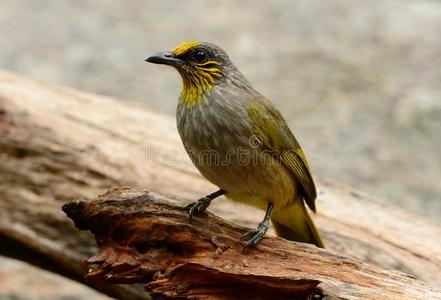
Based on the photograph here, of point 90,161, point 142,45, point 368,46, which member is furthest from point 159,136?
point 368,46

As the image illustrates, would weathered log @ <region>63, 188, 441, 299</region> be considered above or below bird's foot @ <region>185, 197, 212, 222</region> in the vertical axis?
below

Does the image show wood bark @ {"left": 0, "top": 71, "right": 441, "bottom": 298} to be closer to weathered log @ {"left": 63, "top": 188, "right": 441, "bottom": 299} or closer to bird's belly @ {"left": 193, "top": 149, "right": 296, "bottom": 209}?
bird's belly @ {"left": 193, "top": 149, "right": 296, "bottom": 209}

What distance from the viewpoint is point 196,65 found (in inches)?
201

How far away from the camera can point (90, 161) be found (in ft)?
19.7

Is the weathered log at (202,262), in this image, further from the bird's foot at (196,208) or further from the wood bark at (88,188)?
the wood bark at (88,188)

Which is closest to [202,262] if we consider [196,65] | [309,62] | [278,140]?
[278,140]

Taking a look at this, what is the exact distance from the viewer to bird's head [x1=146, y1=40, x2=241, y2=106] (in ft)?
16.7

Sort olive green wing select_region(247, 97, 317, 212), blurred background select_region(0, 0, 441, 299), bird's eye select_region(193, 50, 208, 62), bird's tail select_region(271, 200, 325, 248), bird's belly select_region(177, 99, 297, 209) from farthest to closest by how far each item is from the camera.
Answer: blurred background select_region(0, 0, 441, 299) < bird's tail select_region(271, 200, 325, 248) < bird's eye select_region(193, 50, 208, 62) < olive green wing select_region(247, 97, 317, 212) < bird's belly select_region(177, 99, 297, 209)

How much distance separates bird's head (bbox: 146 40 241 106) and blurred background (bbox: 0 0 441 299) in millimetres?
4149

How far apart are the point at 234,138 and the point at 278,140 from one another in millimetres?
454

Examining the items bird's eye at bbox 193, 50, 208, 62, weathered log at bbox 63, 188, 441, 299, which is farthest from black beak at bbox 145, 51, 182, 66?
weathered log at bbox 63, 188, 441, 299

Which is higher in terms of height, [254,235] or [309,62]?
[309,62]

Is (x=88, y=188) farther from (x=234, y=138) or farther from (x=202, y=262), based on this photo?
(x=202, y=262)

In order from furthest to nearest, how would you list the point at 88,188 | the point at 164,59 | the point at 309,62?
the point at 309,62, the point at 88,188, the point at 164,59
